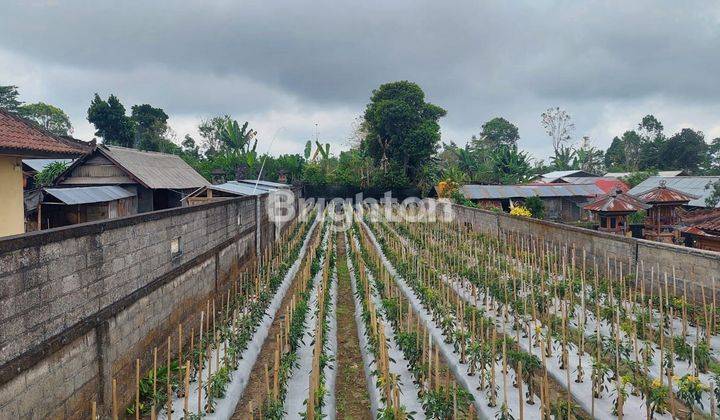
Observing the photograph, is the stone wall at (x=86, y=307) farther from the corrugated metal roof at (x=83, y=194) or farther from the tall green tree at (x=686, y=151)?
the tall green tree at (x=686, y=151)

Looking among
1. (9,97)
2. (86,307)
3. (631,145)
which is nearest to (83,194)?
(86,307)

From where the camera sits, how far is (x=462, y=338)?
6566 mm

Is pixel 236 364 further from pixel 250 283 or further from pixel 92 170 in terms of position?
pixel 92 170

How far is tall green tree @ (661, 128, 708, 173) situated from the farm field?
4124 cm

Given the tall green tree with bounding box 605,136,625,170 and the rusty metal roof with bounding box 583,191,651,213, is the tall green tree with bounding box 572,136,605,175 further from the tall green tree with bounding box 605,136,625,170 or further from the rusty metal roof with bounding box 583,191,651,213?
the rusty metal roof with bounding box 583,191,651,213

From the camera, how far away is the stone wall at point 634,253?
26.1 ft

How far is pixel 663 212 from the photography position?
16.5m

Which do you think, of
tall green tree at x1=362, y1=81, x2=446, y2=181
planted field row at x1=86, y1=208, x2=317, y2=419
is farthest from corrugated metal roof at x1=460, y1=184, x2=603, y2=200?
planted field row at x1=86, y1=208, x2=317, y2=419

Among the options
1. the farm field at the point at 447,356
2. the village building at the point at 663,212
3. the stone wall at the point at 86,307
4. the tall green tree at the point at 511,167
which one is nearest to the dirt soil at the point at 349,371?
the farm field at the point at 447,356

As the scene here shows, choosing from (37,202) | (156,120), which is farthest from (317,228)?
(156,120)

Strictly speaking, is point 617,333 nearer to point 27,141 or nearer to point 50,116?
point 27,141

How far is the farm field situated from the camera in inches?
201

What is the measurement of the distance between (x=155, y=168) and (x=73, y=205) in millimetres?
7398

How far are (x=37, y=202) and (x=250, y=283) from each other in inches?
→ 191
